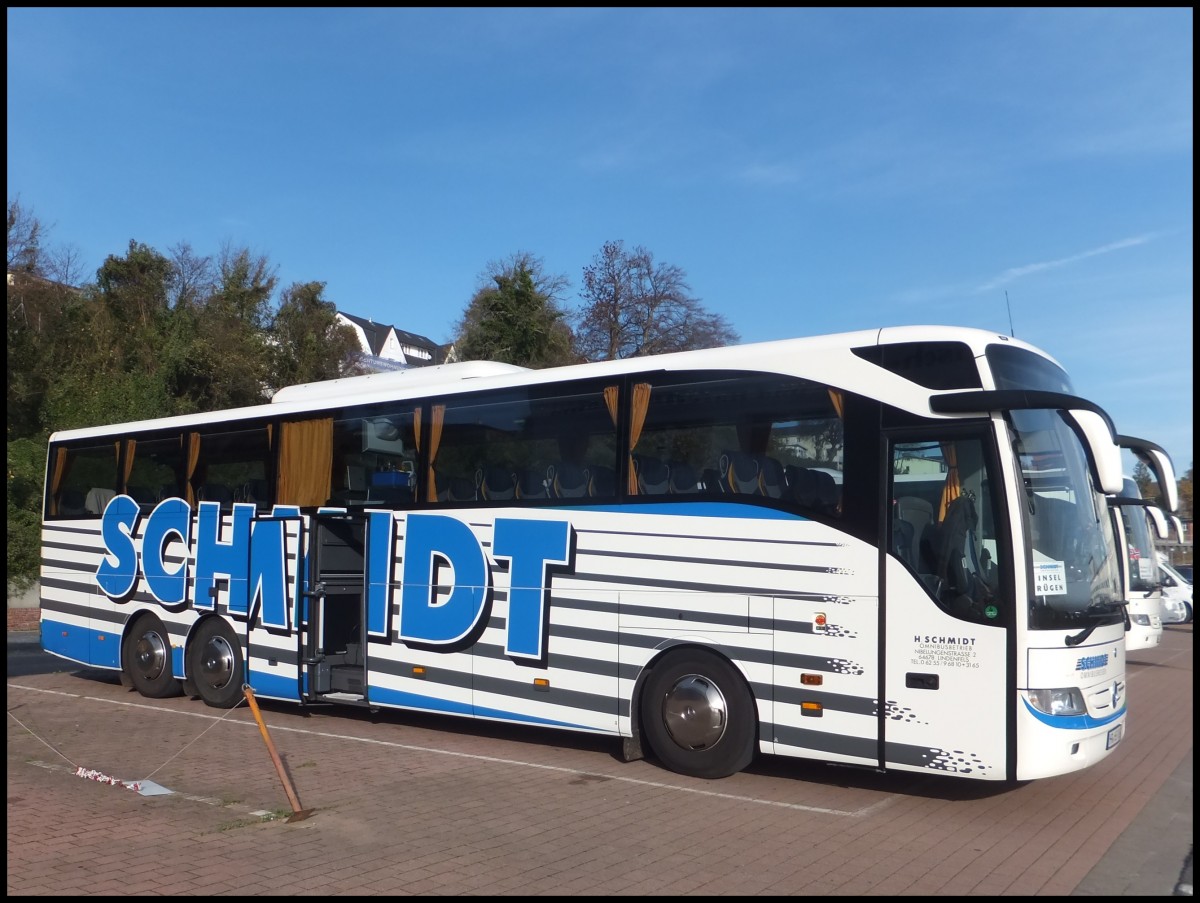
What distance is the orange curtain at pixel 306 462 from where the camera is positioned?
12.0 meters

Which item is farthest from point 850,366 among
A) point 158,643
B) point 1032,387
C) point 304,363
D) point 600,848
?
point 304,363

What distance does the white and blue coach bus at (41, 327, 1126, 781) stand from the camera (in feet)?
25.0

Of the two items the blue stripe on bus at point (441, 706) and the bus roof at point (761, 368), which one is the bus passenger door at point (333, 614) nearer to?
the blue stripe on bus at point (441, 706)

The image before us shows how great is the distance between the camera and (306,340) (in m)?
36.7

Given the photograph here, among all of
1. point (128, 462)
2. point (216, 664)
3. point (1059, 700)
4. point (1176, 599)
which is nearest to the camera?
point (1059, 700)

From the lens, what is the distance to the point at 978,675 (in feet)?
24.8

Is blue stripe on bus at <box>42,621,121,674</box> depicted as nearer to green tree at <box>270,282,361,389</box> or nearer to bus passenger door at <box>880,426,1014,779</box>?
bus passenger door at <box>880,426,1014,779</box>

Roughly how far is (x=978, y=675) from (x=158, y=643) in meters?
10.6

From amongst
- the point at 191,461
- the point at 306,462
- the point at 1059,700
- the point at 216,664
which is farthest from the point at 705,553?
the point at 191,461

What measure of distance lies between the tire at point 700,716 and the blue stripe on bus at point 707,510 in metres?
1.18

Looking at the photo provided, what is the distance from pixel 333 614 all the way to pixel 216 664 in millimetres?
2117

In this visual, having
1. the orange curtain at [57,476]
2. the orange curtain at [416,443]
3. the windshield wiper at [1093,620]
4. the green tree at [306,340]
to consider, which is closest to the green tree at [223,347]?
the green tree at [306,340]

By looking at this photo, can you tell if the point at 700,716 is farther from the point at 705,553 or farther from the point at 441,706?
the point at 441,706

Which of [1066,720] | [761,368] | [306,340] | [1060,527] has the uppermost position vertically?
[306,340]
